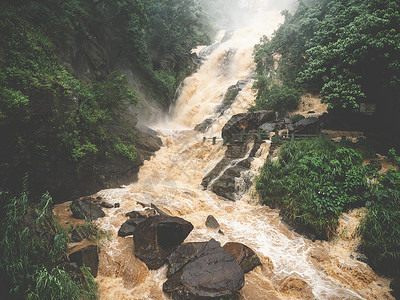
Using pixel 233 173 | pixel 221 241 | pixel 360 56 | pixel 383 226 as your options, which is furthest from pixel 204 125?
pixel 383 226

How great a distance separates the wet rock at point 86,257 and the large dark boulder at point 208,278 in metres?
1.76

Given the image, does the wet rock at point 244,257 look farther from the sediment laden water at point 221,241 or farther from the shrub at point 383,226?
the shrub at point 383,226

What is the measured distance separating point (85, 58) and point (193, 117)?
35.5ft

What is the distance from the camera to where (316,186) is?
25.1 feet

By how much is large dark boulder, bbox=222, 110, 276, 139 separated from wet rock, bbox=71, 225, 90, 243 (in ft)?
36.2

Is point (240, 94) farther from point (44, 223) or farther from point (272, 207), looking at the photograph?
point (44, 223)

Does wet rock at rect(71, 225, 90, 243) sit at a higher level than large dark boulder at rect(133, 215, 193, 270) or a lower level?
lower

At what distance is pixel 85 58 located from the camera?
13352 mm

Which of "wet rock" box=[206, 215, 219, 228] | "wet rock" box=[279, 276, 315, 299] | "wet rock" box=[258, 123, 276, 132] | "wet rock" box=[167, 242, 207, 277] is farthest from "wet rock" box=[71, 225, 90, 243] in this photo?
"wet rock" box=[258, 123, 276, 132]

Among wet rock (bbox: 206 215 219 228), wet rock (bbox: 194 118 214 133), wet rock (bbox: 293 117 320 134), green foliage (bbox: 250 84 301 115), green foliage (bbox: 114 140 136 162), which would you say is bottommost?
wet rock (bbox: 206 215 219 228)

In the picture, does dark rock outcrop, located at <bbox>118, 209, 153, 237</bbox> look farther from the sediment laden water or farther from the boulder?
the sediment laden water

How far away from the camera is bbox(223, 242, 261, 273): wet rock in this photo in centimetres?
547

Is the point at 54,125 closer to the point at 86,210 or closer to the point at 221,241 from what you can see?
the point at 86,210

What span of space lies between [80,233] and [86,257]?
1.26 m
